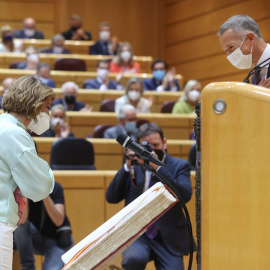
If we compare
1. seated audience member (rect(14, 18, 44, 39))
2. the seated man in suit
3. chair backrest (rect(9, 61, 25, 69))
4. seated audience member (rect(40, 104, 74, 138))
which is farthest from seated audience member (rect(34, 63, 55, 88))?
the seated man in suit

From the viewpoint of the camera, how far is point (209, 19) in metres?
8.77

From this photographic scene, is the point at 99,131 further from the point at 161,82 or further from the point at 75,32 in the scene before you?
the point at 75,32

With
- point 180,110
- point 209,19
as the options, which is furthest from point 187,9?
point 180,110

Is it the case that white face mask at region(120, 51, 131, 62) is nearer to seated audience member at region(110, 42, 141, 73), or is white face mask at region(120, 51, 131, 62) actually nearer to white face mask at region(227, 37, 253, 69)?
seated audience member at region(110, 42, 141, 73)

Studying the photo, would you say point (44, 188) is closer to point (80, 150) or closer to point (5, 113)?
point (5, 113)

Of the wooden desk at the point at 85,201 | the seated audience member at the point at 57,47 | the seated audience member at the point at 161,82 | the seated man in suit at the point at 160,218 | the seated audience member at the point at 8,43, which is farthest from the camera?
the seated audience member at the point at 57,47

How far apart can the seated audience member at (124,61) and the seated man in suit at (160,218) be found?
4.68 m

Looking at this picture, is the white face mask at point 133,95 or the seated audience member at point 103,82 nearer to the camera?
the white face mask at point 133,95

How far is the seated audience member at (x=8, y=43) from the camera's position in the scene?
310 inches

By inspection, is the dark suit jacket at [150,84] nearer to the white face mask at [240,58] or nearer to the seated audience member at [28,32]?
the seated audience member at [28,32]

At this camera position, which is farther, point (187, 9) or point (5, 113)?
point (187, 9)

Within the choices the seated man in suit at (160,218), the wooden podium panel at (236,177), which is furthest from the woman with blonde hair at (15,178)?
the seated man in suit at (160,218)

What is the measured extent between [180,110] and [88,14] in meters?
Answer: 4.19

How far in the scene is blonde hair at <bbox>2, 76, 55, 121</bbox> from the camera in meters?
1.85
